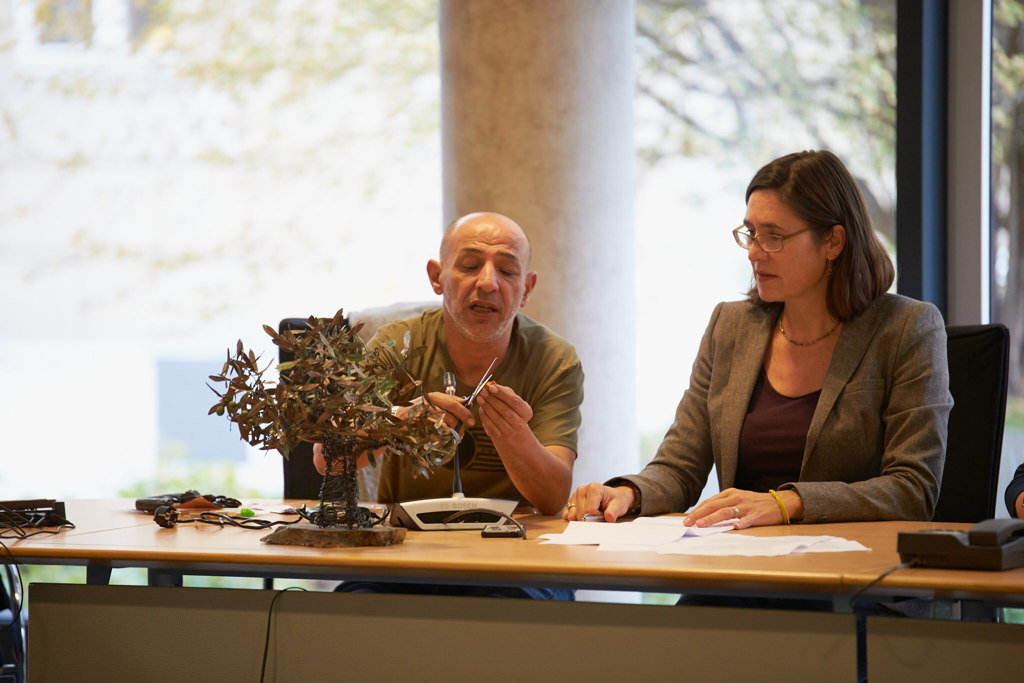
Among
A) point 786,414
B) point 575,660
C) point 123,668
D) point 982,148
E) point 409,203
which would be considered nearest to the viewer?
point 575,660

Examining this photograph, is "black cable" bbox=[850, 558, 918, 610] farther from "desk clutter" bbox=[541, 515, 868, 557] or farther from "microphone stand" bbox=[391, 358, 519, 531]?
"microphone stand" bbox=[391, 358, 519, 531]

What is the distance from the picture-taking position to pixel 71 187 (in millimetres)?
4730

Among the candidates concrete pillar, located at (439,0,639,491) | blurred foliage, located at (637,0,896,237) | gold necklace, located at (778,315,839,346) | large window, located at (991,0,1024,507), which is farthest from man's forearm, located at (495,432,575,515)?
blurred foliage, located at (637,0,896,237)

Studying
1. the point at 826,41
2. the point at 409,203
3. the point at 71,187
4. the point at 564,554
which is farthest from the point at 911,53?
the point at 71,187

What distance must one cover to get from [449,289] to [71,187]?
9.61 ft

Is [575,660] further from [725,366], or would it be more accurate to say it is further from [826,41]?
[826,41]

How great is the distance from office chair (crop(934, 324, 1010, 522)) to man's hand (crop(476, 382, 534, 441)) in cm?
91

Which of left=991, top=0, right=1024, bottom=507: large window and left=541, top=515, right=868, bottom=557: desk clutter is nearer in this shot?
left=541, top=515, right=868, bottom=557: desk clutter

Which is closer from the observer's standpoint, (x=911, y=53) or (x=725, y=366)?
(x=725, y=366)

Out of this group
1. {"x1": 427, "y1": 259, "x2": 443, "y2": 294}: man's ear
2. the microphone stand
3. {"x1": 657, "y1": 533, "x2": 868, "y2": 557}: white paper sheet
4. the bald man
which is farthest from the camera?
{"x1": 427, "y1": 259, "x2": 443, "y2": 294}: man's ear

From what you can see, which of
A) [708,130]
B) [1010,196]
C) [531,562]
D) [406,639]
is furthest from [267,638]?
[708,130]

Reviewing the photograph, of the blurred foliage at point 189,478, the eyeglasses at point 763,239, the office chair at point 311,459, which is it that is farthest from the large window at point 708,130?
the eyeglasses at point 763,239

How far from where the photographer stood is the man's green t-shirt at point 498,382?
240 cm

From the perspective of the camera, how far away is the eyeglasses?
91.2 inches
